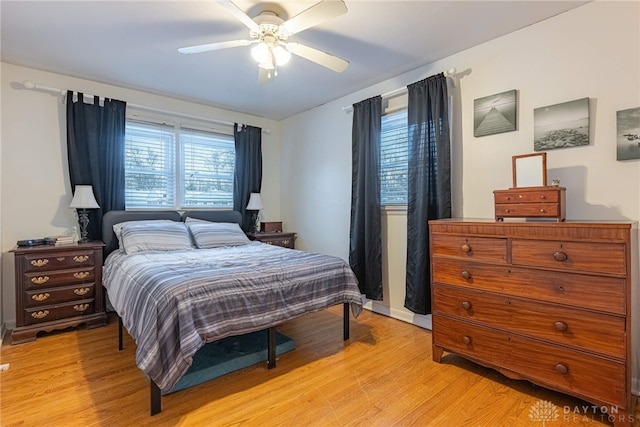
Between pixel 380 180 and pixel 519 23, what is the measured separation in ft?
5.69

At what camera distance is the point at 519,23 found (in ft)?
7.75

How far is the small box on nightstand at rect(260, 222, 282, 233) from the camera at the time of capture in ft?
14.8

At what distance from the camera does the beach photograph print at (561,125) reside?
213 cm

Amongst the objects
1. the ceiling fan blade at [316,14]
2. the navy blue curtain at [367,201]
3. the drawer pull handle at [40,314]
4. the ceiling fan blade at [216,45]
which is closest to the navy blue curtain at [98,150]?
the drawer pull handle at [40,314]

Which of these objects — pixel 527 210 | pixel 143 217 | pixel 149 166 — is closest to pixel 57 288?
pixel 143 217

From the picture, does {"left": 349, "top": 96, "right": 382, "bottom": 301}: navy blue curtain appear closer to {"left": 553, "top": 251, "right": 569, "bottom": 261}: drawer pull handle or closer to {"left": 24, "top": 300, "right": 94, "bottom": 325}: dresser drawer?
{"left": 553, "top": 251, "right": 569, "bottom": 261}: drawer pull handle

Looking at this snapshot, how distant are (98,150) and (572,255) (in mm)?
4259

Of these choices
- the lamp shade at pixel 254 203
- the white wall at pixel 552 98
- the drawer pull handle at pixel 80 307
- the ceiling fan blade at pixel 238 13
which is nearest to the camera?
the ceiling fan blade at pixel 238 13

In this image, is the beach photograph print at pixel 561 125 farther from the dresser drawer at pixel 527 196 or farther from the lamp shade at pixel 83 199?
the lamp shade at pixel 83 199

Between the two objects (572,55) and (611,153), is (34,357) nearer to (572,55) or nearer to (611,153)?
(611,153)

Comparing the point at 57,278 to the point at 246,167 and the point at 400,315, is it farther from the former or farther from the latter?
the point at 400,315

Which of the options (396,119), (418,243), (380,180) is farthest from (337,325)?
(396,119)

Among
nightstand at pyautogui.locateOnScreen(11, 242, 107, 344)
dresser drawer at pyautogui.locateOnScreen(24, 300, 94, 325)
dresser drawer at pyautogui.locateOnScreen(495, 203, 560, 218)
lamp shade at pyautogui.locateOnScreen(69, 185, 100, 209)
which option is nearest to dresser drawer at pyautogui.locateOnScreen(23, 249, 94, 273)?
nightstand at pyautogui.locateOnScreen(11, 242, 107, 344)

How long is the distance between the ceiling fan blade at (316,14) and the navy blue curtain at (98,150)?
2556mm
